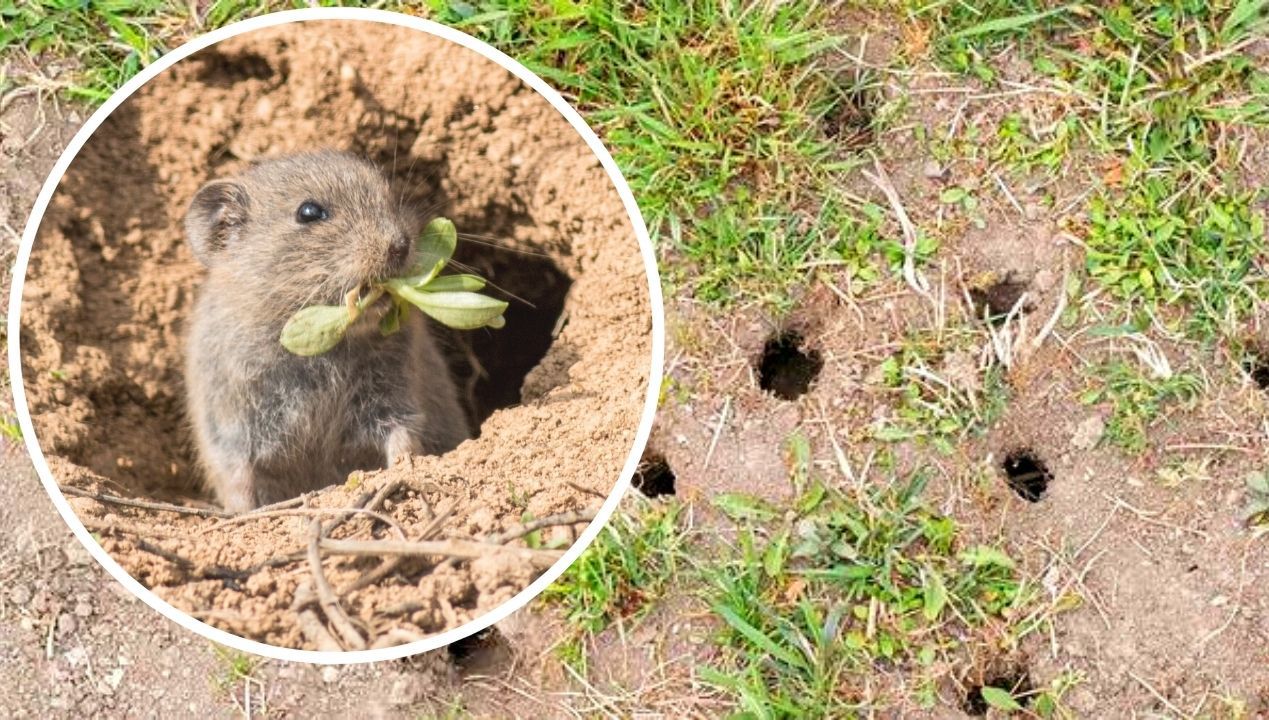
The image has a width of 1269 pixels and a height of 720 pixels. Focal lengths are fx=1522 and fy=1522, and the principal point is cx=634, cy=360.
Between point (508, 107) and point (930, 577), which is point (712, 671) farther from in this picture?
point (508, 107)

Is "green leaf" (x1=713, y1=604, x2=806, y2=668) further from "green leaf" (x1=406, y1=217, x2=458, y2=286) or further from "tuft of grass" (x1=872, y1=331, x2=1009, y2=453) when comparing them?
"green leaf" (x1=406, y1=217, x2=458, y2=286)

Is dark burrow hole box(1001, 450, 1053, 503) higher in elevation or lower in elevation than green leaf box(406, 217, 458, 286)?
lower

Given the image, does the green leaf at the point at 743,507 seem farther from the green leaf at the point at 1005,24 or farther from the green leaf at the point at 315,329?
the green leaf at the point at 1005,24

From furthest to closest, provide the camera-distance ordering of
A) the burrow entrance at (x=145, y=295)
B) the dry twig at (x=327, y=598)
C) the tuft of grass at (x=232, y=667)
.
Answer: the tuft of grass at (x=232, y=667) → the burrow entrance at (x=145, y=295) → the dry twig at (x=327, y=598)

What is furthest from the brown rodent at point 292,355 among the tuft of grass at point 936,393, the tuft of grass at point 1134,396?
the tuft of grass at point 1134,396

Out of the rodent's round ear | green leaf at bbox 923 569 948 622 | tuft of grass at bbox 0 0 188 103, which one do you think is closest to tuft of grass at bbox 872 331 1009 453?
green leaf at bbox 923 569 948 622
